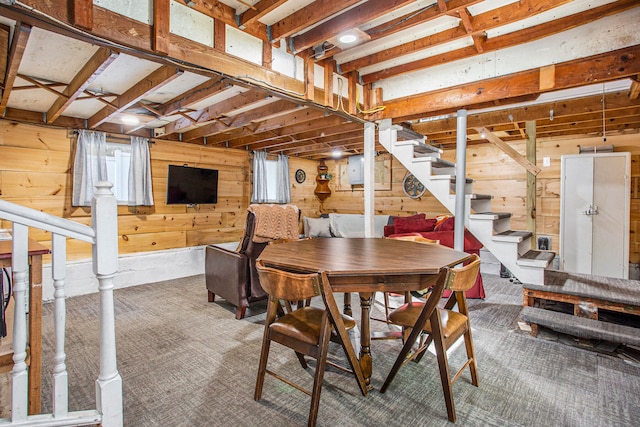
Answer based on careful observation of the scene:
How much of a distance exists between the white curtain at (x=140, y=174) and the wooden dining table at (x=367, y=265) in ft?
10.4

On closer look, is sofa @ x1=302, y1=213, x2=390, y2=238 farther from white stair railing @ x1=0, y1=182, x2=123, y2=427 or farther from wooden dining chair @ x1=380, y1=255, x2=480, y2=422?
white stair railing @ x1=0, y1=182, x2=123, y2=427

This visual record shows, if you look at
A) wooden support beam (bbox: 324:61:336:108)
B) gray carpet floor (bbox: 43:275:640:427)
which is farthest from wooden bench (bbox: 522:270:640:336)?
wooden support beam (bbox: 324:61:336:108)

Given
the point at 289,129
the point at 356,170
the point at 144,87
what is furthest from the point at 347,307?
the point at 356,170

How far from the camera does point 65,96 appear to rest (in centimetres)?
276

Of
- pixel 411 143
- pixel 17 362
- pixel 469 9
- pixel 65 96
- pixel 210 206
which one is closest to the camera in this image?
pixel 17 362

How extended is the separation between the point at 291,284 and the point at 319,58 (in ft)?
6.56

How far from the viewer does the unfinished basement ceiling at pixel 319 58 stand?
186 cm

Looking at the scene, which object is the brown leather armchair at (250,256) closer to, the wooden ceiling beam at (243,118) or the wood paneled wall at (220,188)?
the wooden ceiling beam at (243,118)

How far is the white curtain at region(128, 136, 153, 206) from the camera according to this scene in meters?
4.39

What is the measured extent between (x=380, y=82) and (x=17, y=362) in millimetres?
3575

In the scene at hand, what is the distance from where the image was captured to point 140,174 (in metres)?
4.45

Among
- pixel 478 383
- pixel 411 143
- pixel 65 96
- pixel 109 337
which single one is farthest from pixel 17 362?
pixel 411 143

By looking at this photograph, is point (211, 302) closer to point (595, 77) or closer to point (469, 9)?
point (469, 9)

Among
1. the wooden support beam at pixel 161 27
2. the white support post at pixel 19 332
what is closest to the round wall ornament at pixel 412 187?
the wooden support beam at pixel 161 27
